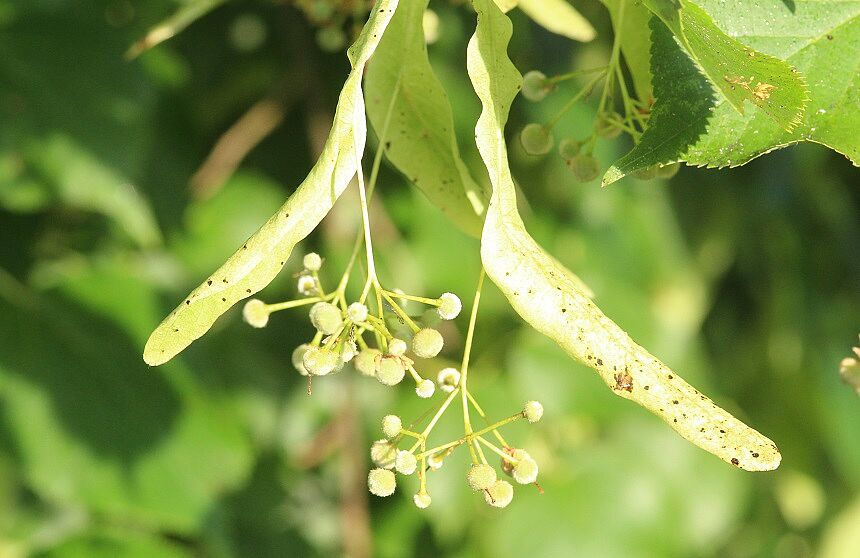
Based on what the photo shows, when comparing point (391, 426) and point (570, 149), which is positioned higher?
point (570, 149)

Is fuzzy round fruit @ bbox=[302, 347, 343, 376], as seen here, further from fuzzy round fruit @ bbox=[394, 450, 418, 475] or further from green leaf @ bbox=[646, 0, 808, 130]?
green leaf @ bbox=[646, 0, 808, 130]

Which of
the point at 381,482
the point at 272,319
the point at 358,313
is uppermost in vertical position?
the point at 358,313

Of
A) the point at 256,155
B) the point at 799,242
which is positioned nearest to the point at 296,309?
the point at 256,155

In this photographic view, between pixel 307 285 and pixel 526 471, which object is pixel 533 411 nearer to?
pixel 526 471

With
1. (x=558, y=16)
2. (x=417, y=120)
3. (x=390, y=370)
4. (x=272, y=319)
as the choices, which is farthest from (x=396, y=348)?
(x=272, y=319)

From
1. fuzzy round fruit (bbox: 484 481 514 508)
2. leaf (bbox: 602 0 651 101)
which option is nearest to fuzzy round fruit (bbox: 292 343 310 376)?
fuzzy round fruit (bbox: 484 481 514 508)

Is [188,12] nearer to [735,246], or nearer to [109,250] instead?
[109,250]
